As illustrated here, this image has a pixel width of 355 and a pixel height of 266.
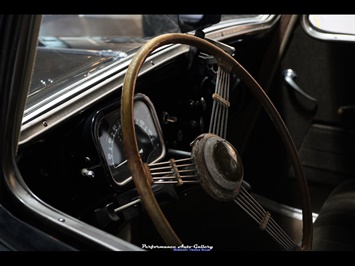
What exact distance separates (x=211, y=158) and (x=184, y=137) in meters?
0.58

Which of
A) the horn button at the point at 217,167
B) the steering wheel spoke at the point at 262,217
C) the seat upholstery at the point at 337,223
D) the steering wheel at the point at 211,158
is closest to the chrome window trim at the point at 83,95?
the steering wheel at the point at 211,158

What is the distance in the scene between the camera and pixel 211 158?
1.24 m

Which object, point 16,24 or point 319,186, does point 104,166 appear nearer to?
point 16,24

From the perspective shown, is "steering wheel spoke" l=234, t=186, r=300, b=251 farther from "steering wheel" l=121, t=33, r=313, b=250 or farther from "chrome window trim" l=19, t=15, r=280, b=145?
"chrome window trim" l=19, t=15, r=280, b=145

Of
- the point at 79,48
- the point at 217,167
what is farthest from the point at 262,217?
the point at 79,48

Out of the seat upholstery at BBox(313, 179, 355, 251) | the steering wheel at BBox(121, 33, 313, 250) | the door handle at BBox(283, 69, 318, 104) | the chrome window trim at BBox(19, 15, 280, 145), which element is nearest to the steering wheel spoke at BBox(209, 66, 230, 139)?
the steering wheel at BBox(121, 33, 313, 250)

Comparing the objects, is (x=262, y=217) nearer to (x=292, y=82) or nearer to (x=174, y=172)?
(x=174, y=172)

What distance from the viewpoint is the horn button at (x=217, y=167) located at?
1.22 m

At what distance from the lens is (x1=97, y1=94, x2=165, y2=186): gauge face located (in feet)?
4.70

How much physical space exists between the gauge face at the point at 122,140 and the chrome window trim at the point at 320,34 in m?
1.13

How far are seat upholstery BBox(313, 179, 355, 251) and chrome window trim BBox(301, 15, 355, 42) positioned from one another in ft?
2.12

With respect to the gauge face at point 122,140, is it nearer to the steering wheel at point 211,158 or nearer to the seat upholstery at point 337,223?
the steering wheel at point 211,158

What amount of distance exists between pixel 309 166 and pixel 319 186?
99 mm
